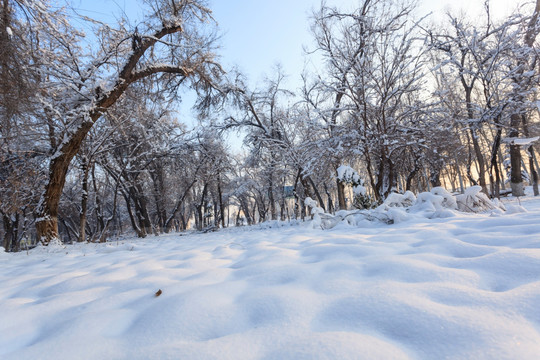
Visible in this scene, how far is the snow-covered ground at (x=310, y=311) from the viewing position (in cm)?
83

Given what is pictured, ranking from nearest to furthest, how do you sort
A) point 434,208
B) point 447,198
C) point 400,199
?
1. point 434,208
2. point 447,198
3. point 400,199

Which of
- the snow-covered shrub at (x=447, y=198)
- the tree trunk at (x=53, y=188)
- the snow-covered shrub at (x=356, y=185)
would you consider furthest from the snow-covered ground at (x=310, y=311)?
the snow-covered shrub at (x=356, y=185)

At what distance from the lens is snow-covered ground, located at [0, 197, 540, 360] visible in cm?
83

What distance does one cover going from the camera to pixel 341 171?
7.64 m

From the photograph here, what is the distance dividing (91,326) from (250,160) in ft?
47.3

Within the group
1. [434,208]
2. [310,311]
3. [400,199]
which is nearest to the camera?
[310,311]

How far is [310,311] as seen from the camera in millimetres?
1136

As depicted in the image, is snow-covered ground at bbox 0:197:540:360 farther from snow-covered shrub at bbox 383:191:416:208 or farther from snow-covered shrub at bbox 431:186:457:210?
snow-covered shrub at bbox 383:191:416:208

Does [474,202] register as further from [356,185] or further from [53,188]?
[53,188]

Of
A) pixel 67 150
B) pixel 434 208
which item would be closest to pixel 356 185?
pixel 434 208

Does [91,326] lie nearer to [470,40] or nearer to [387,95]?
[387,95]

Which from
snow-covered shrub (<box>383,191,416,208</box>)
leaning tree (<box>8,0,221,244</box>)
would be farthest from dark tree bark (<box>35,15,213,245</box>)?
snow-covered shrub (<box>383,191,416,208</box>)

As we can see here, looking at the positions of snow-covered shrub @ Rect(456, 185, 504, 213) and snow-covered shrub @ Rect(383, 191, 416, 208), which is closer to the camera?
snow-covered shrub @ Rect(456, 185, 504, 213)

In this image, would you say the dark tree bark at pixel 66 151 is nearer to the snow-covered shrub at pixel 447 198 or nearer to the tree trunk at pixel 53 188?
the tree trunk at pixel 53 188
